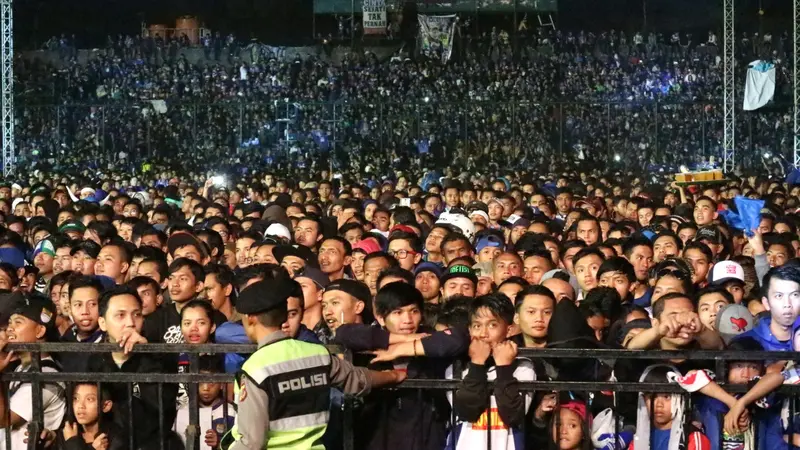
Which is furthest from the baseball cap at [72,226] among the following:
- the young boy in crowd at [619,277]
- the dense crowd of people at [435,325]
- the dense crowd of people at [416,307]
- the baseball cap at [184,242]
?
the young boy in crowd at [619,277]

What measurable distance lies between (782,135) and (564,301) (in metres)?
27.3

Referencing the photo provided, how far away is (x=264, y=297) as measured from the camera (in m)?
5.15

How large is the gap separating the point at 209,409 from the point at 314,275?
2.34 metres

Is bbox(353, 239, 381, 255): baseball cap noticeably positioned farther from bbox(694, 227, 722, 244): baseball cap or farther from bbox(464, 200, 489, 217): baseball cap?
bbox(464, 200, 489, 217): baseball cap

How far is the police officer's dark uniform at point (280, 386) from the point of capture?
5.03m

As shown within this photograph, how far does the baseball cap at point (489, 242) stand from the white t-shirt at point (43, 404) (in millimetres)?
5371

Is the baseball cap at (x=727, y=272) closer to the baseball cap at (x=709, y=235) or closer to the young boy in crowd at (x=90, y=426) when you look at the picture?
the baseball cap at (x=709, y=235)

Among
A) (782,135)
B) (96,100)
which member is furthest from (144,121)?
(782,135)

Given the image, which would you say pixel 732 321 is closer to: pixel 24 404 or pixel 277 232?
pixel 24 404

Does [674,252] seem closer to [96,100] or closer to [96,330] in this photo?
[96,330]

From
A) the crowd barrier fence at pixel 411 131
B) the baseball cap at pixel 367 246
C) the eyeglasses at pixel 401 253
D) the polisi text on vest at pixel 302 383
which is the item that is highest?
the crowd barrier fence at pixel 411 131

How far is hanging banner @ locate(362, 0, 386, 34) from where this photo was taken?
139 feet

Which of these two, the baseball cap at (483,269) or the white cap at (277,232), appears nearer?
the baseball cap at (483,269)

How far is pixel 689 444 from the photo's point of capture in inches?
226
